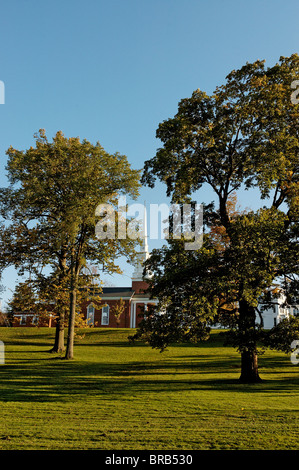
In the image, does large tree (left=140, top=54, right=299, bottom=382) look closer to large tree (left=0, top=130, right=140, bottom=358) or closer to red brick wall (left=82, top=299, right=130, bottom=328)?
large tree (left=0, top=130, right=140, bottom=358)

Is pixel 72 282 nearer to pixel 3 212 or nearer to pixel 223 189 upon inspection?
pixel 3 212

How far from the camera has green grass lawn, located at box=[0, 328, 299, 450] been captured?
791 centimetres

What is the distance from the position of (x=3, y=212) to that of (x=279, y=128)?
19.5 m

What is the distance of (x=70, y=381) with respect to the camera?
16797 mm

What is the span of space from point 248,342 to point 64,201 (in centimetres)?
1518

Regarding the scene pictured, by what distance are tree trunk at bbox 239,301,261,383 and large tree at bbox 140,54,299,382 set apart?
0.14 feet

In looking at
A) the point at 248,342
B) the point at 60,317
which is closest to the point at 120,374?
the point at 248,342

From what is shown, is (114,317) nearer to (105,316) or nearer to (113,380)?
(105,316)

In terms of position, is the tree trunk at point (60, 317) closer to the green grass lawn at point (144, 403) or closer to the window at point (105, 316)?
the green grass lawn at point (144, 403)

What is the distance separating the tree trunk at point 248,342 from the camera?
1639 cm

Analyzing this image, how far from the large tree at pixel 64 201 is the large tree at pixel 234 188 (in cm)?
678

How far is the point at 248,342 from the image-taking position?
53.6 feet

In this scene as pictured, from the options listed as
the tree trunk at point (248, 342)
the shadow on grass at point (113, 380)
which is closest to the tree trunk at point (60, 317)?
the shadow on grass at point (113, 380)
